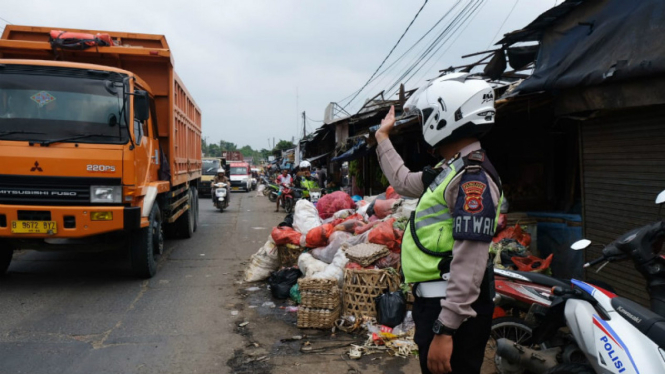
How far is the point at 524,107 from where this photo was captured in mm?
5809

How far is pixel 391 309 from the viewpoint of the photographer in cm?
461

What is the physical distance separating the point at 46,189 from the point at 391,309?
13.4 feet

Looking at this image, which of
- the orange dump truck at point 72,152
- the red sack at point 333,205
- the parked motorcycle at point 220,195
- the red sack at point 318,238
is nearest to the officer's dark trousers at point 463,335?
the red sack at point 318,238

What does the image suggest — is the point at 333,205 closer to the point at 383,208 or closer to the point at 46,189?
the point at 383,208

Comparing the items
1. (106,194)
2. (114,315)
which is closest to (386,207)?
(106,194)

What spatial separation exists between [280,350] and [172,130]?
5.04 meters

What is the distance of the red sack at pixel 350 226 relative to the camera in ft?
A: 22.5

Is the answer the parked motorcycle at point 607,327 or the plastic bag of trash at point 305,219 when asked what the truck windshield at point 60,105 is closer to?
the plastic bag of trash at point 305,219

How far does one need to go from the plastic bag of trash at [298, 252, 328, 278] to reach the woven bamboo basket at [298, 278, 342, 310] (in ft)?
2.60

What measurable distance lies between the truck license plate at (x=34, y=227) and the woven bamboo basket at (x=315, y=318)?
121 inches

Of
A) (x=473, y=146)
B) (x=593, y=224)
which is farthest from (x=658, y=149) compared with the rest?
(x=473, y=146)

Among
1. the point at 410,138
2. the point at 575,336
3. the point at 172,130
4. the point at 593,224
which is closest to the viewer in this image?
the point at 575,336

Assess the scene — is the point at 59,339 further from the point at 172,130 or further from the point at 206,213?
the point at 206,213

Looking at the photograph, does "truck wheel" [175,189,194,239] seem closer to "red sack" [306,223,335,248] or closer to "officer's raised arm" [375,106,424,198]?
"red sack" [306,223,335,248]
